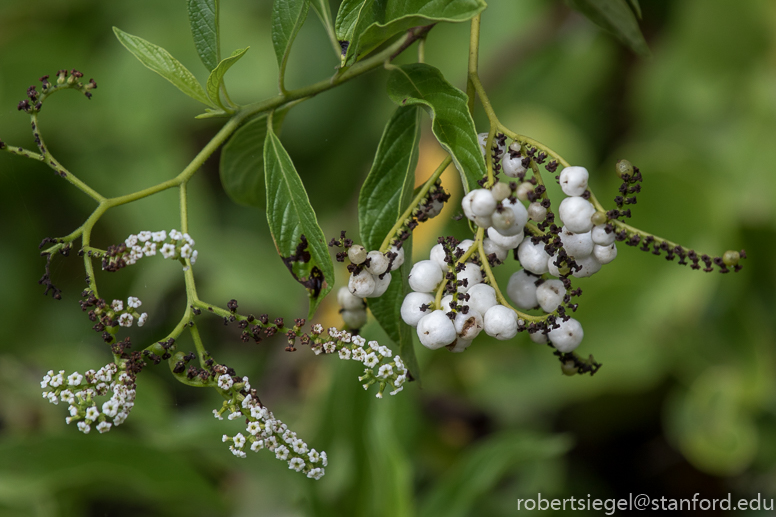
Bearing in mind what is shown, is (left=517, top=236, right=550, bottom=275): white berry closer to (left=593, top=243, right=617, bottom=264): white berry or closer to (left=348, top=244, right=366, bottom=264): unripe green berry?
(left=593, top=243, right=617, bottom=264): white berry

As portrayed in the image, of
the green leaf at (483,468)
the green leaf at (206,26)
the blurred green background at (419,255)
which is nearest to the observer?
the green leaf at (206,26)

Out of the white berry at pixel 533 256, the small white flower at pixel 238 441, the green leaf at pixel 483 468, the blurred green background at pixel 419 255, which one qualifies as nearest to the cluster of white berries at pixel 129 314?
the small white flower at pixel 238 441

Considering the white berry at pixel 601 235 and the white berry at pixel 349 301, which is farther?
the white berry at pixel 349 301

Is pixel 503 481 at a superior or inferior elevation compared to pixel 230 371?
Answer: inferior

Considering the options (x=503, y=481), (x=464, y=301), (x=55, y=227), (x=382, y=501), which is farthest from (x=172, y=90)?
(x=464, y=301)

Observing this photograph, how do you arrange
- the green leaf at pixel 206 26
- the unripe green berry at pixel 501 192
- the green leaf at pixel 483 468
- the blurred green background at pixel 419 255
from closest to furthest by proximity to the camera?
the unripe green berry at pixel 501 192, the green leaf at pixel 206 26, the green leaf at pixel 483 468, the blurred green background at pixel 419 255

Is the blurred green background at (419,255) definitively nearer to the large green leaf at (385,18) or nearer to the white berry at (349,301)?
the white berry at (349,301)

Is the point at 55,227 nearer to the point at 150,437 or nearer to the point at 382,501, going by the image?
the point at 150,437

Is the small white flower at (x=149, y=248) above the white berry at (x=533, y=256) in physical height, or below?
below
